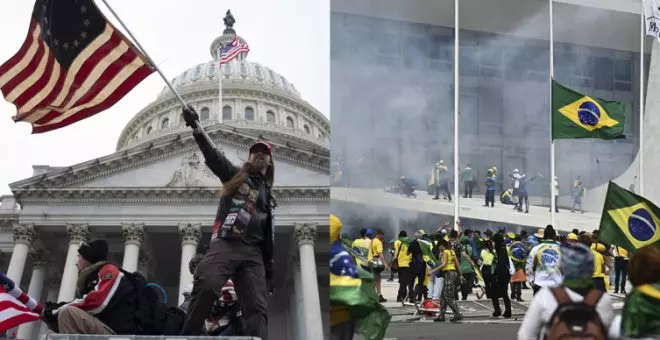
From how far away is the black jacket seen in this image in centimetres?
639

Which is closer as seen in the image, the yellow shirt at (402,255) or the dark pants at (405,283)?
the dark pants at (405,283)

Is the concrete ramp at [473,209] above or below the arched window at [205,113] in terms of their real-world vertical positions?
below

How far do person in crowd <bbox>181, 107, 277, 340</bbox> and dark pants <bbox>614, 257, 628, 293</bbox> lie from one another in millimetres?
2718

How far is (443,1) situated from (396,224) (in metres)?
3.37

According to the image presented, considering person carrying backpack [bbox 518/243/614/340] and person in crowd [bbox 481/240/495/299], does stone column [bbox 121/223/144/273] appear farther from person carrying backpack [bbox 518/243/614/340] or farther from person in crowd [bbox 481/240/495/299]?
person carrying backpack [bbox 518/243/614/340]

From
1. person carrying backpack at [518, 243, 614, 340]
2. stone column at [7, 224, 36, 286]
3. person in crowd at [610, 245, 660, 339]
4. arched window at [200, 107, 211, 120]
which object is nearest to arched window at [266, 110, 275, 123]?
arched window at [200, 107, 211, 120]

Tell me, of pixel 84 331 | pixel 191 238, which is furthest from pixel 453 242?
pixel 191 238

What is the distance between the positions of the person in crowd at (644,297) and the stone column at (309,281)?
3740 cm

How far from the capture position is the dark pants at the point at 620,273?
23.4 ft

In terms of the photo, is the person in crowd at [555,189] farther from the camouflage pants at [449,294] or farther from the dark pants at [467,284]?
the camouflage pants at [449,294]

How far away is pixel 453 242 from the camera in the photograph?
35.9 feet

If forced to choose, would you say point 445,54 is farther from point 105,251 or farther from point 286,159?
point 286,159

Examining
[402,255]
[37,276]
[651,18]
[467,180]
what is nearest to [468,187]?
[467,180]

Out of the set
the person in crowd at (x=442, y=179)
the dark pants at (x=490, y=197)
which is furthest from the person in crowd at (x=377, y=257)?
the dark pants at (x=490, y=197)
